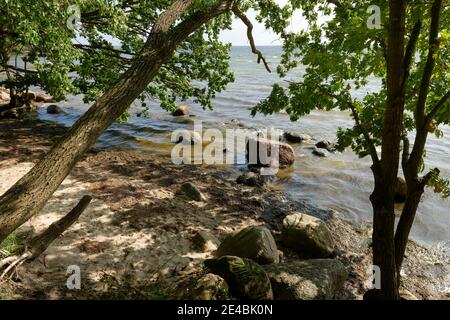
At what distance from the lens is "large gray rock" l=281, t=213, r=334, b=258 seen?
812 cm

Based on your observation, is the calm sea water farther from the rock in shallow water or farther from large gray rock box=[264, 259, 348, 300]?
large gray rock box=[264, 259, 348, 300]

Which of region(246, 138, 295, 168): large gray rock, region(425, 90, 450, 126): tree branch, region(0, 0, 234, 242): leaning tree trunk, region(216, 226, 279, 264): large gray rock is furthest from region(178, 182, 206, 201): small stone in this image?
region(425, 90, 450, 126): tree branch

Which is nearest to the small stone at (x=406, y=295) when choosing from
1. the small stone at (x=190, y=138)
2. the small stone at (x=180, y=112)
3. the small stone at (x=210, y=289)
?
the small stone at (x=210, y=289)

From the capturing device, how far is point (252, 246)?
700 centimetres

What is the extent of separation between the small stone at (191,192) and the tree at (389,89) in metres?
4.65

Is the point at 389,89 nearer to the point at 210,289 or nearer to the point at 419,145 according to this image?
the point at 419,145

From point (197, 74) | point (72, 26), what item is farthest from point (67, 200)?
point (197, 74)

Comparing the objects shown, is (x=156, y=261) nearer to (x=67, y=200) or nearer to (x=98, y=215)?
(x=98, y=215)

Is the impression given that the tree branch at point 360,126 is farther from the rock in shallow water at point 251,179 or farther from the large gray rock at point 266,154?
the large gray rock at point 266,154

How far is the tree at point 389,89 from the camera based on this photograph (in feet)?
14.5

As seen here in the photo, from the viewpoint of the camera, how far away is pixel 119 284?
19.0 ft

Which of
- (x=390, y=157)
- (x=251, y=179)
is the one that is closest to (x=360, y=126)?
(x=390, y=157)

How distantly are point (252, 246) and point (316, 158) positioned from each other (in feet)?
33.7

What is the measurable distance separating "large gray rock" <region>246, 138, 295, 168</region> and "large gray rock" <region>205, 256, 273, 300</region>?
9.36m
